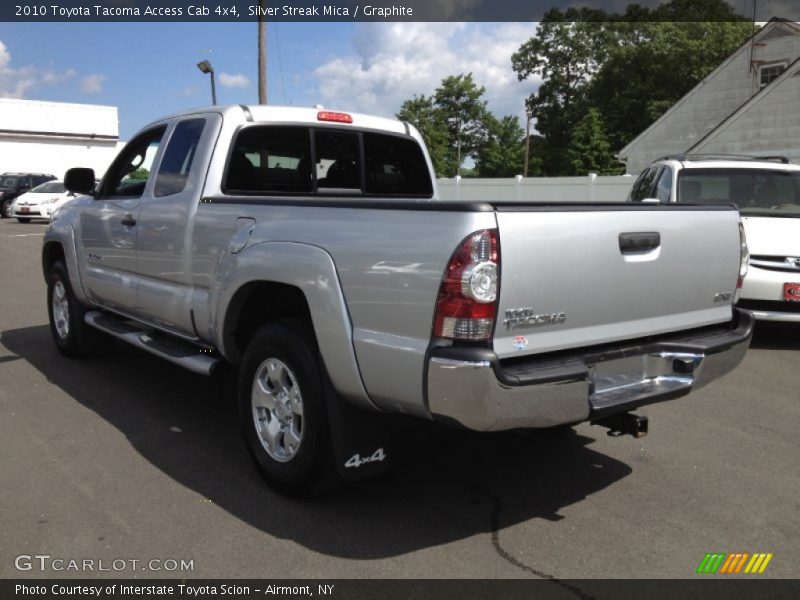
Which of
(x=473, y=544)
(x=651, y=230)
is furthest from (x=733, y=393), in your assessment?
(x=473, y=544)

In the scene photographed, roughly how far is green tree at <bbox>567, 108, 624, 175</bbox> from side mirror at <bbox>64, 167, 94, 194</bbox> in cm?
4716

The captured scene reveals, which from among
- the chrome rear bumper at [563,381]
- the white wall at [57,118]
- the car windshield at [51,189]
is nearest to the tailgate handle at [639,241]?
the chrome rear bumper at [563,381]

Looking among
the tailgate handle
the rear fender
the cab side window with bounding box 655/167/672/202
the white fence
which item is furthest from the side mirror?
the white fence

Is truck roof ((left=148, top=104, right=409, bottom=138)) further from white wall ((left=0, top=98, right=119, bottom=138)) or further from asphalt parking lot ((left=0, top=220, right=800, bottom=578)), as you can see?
white wall ((left=0, top=98, right=119, bottom=138))

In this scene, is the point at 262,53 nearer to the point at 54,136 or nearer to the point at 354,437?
the point at 354,437

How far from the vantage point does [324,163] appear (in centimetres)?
527

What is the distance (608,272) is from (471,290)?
2.52ft

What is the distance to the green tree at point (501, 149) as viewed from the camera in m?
74.2

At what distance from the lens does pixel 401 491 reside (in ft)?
13.1

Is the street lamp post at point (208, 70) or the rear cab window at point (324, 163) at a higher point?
the street lamp post at point (208, 70)

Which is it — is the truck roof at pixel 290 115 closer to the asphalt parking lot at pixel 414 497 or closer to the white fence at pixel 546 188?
the asphalt parking lot at pixel 414 497

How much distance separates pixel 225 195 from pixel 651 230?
2.49 meters

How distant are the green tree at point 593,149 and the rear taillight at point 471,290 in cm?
4953

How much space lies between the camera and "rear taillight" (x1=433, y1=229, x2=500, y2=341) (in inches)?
113
